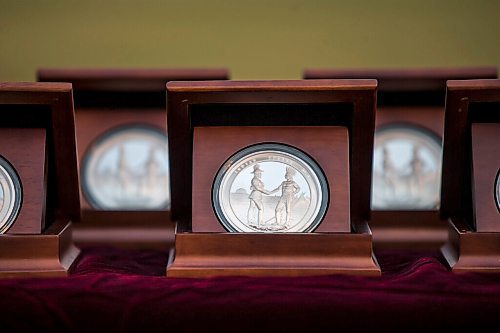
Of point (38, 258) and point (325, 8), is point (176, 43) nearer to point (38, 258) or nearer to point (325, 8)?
point (325, 8)

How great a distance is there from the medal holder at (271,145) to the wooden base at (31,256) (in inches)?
5.6

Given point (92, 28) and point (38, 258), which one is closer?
point (38, 258)

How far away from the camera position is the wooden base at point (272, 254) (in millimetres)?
809

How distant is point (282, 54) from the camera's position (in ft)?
4.42

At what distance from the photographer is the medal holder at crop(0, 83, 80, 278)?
82 cm

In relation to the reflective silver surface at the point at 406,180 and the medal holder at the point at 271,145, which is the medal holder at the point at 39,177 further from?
the reflective silver surface at the point at 406,180

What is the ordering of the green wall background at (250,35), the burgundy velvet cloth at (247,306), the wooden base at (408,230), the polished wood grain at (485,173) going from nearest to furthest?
the burgundy velvet cloth at (247,306) < the polished wood grain at (485,173) < the wooden base at (408,230) < the green wall background at (250,35)

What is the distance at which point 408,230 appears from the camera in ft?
3.44

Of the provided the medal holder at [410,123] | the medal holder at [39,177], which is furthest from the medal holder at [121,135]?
the medal holder at [410,123]

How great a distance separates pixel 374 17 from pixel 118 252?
70 centimetres

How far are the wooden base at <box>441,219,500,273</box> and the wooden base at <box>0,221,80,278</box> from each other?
1.62ft

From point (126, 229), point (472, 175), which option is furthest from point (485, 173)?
point (126, 229)

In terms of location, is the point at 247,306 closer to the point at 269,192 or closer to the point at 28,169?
the point at 269,192

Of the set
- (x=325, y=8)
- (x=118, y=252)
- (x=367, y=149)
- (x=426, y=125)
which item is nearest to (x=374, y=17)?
(x=325, y=8)
